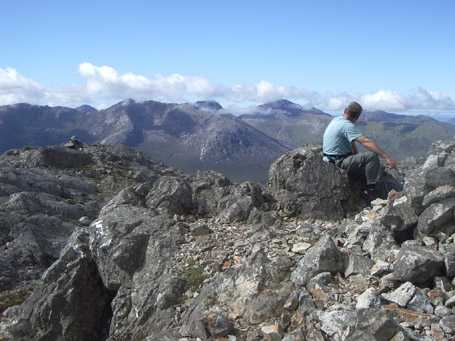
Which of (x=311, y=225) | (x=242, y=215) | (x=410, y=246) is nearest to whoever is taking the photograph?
(x=410, y=246)

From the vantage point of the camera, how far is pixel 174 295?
1827 centimetres

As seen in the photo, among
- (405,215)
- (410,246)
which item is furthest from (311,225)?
(410,246)

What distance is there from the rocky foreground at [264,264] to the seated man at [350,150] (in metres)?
0.66

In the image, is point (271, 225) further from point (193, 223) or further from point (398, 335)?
point (398, 335)

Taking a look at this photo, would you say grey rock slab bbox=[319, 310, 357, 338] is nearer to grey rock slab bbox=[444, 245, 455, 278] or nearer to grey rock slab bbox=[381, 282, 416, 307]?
grey rock slab bbox=[381, 282, 416, 307]

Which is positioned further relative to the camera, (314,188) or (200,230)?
(314,188)

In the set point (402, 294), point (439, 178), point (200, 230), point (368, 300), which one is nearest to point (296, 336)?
point (368, 300)

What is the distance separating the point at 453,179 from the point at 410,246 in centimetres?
385

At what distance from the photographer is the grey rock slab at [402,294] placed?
13.5 m

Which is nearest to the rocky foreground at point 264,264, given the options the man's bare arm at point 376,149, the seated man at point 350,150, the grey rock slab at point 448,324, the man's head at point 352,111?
the grey rock slab at point 448,324

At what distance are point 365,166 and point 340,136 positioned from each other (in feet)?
5.44

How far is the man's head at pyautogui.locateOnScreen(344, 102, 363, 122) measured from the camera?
822 inches

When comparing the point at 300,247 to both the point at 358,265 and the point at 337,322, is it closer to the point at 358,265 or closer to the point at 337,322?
the point at 358,265

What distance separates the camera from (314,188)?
23141 millimetres
